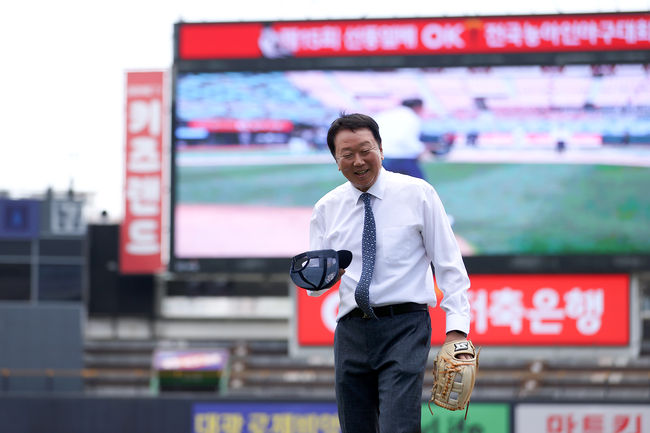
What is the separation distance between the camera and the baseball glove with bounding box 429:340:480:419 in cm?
327

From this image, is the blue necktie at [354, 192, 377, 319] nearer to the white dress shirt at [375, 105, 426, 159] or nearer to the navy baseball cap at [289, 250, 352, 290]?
the navy baseball cap at [289, 250, 352, 290]

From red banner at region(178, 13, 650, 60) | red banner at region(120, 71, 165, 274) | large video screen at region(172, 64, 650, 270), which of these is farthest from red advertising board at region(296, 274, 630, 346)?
red banner at region(120, 71, 165, 274)

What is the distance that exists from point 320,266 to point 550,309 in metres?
9.69

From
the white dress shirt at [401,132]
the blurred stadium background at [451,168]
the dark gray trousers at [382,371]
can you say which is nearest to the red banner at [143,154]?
the blurred stadium background at [451,168]

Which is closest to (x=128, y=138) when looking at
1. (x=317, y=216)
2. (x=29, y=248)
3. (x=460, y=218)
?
(x=29, y=248)

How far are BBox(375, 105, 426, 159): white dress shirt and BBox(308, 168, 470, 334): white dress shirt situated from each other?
28.1 feet

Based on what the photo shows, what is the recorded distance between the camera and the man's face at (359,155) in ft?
11.4

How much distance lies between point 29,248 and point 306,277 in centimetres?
1728

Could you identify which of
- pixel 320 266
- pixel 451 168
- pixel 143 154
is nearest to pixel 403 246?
pixel 320 266

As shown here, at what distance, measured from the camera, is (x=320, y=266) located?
11.3ft

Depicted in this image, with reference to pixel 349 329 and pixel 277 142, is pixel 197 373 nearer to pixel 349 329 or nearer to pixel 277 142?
pixel 277 142

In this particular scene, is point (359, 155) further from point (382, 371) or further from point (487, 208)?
point (487, 208)

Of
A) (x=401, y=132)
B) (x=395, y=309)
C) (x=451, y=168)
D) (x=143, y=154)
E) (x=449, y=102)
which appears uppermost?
(x=449, y=102)

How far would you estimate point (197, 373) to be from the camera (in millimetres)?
17016
